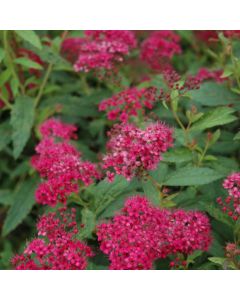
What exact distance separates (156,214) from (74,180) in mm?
544

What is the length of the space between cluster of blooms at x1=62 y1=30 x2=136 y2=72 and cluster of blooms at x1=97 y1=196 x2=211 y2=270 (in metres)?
1.29

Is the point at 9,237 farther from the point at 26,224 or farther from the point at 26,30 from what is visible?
the point at 26,30

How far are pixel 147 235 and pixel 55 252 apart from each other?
0.41 meters

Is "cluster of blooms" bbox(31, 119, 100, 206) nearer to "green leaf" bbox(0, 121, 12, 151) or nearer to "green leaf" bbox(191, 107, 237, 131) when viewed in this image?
"green leaf" bbox(191, 107, 237, 131)

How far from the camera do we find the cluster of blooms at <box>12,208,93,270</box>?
221 cm

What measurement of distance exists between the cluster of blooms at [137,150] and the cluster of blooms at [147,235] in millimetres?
151

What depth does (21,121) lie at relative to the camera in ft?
11.2

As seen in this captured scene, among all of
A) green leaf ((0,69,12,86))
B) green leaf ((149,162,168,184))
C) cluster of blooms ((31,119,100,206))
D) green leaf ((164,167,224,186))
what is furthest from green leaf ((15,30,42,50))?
green leaf ((164,167,224,186))

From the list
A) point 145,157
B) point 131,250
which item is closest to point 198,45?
point 145,157

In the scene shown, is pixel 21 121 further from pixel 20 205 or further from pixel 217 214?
pixel 217 214

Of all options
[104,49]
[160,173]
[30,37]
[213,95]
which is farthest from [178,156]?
[30,37]

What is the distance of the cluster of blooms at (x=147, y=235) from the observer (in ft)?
7.13

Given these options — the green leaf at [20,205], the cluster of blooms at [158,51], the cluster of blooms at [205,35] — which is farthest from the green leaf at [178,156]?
the cluster of blooms at [205,35]

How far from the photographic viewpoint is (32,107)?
3.50m
